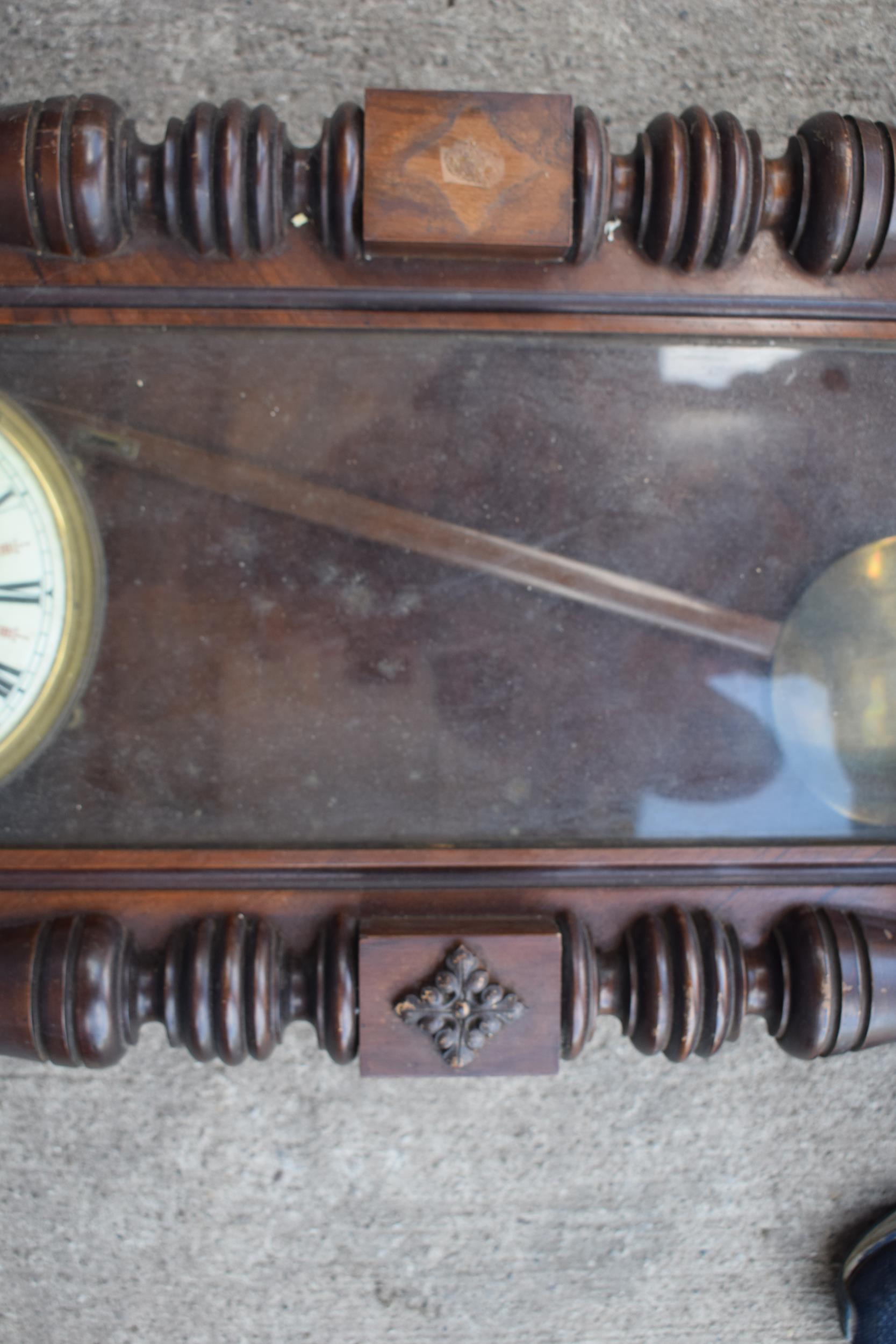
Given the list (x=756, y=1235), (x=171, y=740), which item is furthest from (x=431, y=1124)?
(x=171, y=740)

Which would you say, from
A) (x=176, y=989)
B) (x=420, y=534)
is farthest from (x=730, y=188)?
(x=176, y=989)

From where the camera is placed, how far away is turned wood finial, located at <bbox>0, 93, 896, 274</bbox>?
0.61m

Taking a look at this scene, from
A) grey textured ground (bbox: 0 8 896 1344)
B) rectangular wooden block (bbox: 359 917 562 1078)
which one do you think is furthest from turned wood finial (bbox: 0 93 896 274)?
rectangular wooden block (bbox: 359 917 562 1078)

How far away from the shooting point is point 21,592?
2.11 ft

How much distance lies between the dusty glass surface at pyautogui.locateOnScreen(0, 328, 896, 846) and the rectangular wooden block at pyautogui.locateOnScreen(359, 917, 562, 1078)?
2.8 inches

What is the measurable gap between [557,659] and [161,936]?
32cm

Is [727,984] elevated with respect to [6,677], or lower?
lower

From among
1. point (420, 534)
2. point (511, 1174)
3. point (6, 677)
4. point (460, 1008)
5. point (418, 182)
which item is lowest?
point (511, 1174)

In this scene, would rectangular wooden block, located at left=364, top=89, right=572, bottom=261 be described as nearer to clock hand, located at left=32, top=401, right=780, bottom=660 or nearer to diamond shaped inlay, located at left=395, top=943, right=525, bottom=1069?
clock hand, located at left=32, top=401, right=780, bottom=660

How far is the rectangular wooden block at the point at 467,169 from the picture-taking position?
61 cm

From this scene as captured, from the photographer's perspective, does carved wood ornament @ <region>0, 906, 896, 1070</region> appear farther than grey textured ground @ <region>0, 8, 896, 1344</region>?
No

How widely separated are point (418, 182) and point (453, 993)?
492 mm

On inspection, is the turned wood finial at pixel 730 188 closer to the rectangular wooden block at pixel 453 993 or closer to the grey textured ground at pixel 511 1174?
the grey textured ground at pixel 511 1174

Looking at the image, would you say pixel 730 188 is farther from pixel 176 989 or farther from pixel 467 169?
pixel 176 989
